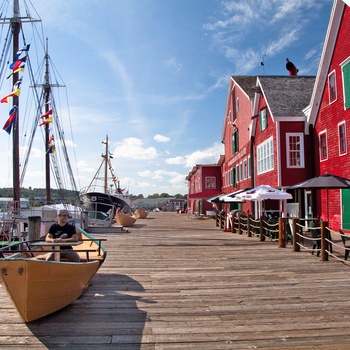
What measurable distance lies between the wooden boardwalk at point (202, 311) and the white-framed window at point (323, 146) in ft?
28.5

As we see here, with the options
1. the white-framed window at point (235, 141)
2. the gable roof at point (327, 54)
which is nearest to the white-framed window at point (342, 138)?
the gable roof at point (327, 54)

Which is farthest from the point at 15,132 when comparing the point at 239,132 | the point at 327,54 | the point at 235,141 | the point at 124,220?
the point at 235,141

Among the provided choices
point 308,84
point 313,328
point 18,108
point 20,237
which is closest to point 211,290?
point 313,328

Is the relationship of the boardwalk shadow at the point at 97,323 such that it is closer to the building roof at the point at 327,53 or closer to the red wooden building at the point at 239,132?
the building roof at the point at 327,53

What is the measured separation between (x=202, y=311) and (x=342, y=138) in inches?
516

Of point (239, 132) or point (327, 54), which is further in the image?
point (239, 132)

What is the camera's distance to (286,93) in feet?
72.0

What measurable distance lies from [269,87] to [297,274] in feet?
52.7

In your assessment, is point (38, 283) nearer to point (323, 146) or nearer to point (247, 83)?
point (323, 146)

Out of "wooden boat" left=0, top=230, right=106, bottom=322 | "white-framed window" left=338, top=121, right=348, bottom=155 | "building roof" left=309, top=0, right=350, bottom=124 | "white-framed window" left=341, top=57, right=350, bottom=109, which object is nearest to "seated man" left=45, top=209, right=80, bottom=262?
"wooden boat" left=0, top=230, right=106, bottom=322

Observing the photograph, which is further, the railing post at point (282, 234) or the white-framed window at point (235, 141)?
the white-framed window at point (235, 141)

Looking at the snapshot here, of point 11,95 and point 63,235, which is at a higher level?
point 11,95

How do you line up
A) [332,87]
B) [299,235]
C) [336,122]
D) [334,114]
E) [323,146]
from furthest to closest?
A: [323,146], [332,87], [334,114], [336,122], [299,235]

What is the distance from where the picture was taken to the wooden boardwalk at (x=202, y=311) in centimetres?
465
